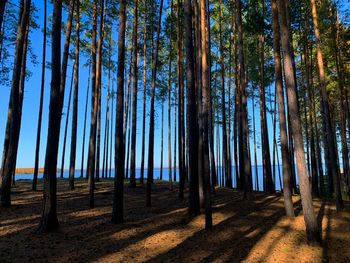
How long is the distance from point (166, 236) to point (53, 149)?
13.0 ft

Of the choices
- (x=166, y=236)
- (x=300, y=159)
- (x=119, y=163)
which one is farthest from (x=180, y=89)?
(x=166, y=236)

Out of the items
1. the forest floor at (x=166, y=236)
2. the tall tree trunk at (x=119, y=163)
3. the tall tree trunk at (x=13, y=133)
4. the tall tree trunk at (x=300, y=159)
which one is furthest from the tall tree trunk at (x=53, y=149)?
the tall tree trunk at (x=300, y=159)

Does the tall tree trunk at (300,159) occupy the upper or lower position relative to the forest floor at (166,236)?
upper

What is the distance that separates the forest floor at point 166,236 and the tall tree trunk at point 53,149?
0.42 m

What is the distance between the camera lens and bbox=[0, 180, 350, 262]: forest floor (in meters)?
5.79

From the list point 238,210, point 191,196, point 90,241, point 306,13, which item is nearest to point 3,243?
point 90,241

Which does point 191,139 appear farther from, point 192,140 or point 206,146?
point 206,146

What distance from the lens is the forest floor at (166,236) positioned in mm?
5793

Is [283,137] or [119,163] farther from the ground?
[283,137]

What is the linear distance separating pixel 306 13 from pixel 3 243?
56.6ft

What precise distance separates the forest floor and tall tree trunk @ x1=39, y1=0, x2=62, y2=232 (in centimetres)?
42

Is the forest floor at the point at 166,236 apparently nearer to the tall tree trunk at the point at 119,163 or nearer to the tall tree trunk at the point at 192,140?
the tall tree trunk at the point at 119,163

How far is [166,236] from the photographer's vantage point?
7082mm

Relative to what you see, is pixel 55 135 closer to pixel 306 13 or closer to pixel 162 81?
pixel 306 13
